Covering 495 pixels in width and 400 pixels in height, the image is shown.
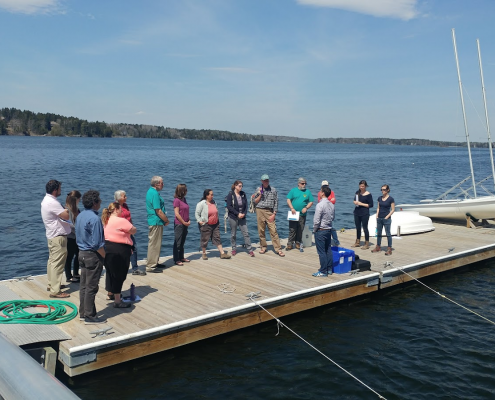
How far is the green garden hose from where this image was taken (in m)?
6.54

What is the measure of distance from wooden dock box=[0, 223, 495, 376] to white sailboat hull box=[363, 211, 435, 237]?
1287 millimetres

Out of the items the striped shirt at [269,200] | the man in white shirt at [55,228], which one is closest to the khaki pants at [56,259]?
the man in white shirt at [55,228]

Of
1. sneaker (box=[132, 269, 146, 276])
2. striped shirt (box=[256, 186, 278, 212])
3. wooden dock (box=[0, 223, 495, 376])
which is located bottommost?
wooden dock (box=[0, 223, 495, 376])

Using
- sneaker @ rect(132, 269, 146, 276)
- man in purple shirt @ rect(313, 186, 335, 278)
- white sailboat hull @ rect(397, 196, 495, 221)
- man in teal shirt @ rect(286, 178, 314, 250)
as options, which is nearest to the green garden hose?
sneaker @ rect(132, 269, 146, 276)

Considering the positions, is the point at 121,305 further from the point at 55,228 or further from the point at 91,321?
the point at 55,228

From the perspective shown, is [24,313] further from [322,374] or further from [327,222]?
[327,222]

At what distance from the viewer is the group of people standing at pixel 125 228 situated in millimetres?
6461

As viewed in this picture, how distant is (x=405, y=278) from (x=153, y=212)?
5872 millimetres

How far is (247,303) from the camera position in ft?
25.3

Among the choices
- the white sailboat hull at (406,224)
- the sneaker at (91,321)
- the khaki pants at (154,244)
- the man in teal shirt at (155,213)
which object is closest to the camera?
the sneaker at (91,321)

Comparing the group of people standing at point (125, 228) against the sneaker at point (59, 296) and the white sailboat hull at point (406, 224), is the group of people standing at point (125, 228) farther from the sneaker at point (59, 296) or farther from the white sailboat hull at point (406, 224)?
the white sailboat hull at point (406, 224)

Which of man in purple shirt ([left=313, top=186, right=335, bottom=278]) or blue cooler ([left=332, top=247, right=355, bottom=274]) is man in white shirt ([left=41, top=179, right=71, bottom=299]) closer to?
man in purple shirt ([left=313, top=186, right=335, bottom=278])

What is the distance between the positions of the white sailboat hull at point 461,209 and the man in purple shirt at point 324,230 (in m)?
8.16

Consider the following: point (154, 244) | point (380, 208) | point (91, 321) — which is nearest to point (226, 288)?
point (154, 244)
